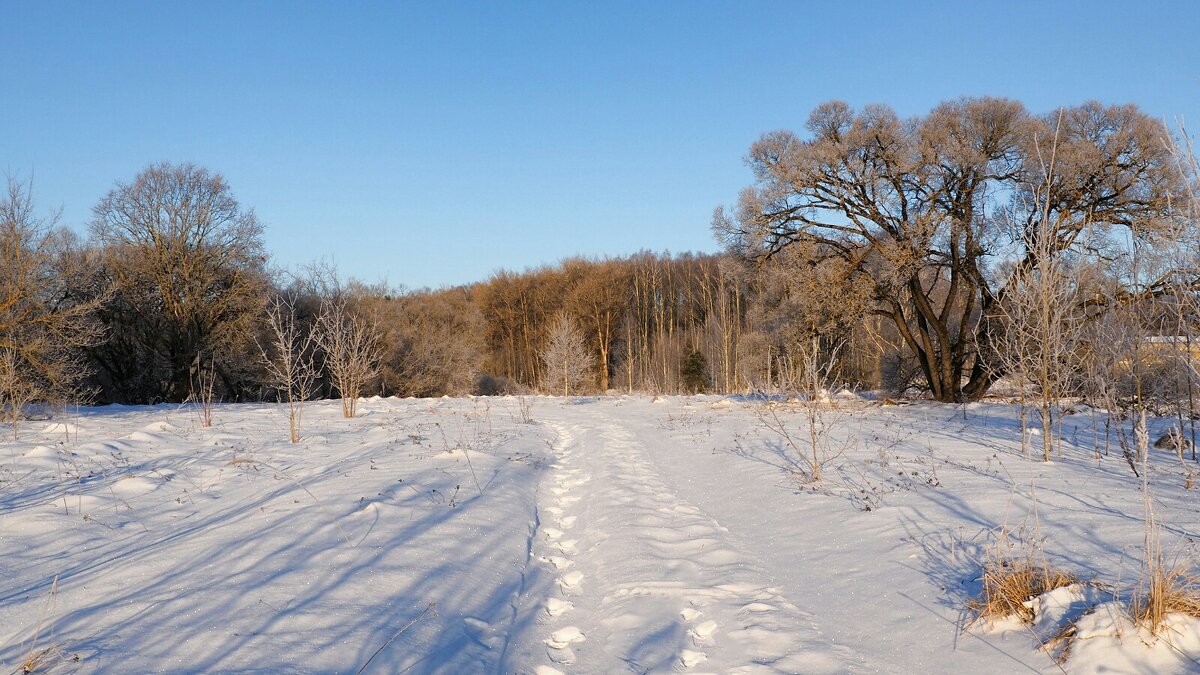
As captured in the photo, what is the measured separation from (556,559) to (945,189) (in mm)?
15280

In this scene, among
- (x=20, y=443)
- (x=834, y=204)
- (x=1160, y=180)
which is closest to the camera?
(x=20, y=443)

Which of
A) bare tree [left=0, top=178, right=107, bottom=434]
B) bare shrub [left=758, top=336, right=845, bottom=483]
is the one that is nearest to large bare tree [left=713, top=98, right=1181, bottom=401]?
bare shrub [left=758, top=336, right=845, bottom=483]

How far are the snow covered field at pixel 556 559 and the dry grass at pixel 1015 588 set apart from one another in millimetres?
108

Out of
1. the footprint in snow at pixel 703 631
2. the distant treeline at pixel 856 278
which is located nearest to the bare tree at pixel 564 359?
the distant treeline at pixel 856 278

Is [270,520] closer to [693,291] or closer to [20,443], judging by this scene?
[20,443]

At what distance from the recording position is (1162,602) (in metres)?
3.42

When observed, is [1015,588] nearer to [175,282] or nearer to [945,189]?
[945,189]

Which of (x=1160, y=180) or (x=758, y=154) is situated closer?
(x=1160, y=180)

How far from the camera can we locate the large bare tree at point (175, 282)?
91.4 feet

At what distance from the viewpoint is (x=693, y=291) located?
5294 centimetres

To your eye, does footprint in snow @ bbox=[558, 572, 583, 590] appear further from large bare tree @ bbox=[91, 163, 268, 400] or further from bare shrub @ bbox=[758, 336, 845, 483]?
large bare tree @ bbox=[91, 163, 268, 400]

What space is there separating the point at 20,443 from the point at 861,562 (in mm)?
12463

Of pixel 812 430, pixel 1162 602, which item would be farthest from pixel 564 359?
pixel 1162 602

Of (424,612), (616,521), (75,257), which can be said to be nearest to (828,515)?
(616,521)
